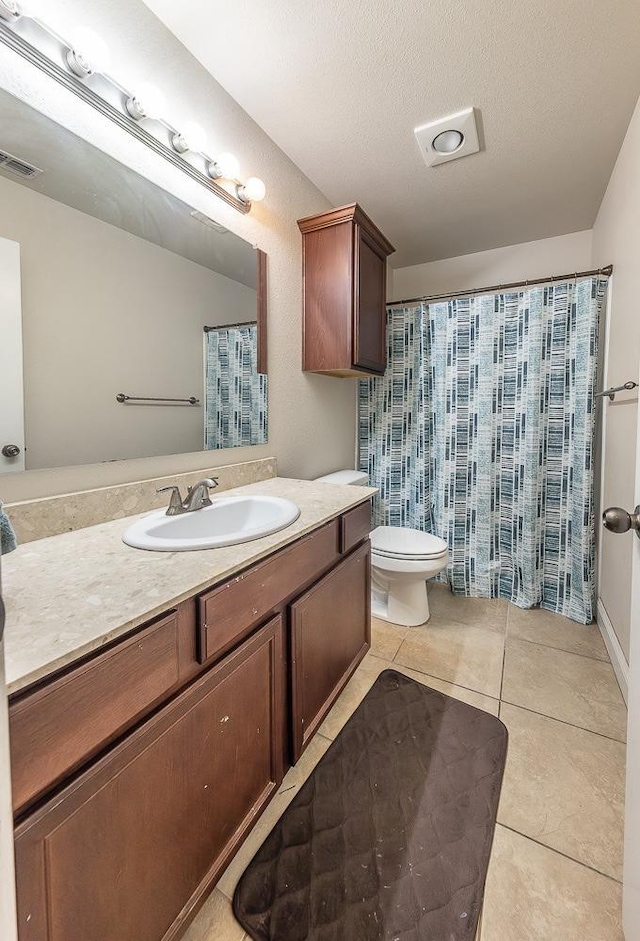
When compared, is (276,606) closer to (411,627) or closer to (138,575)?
(138,575)

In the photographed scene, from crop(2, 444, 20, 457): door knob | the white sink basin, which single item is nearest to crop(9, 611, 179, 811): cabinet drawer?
the white sink basin

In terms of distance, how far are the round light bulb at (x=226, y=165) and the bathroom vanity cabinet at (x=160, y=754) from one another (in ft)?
4.34

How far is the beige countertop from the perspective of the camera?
0.55 m

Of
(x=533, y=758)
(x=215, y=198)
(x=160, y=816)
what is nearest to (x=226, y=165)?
(x=215, y=198)

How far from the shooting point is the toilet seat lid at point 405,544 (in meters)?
1.93

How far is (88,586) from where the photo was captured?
2.40 ft

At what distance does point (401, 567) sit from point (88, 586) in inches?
58.3

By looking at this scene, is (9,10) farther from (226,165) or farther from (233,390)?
(233,390)

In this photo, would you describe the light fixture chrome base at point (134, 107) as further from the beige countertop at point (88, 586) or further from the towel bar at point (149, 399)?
the beige countertop at point (88, 586)

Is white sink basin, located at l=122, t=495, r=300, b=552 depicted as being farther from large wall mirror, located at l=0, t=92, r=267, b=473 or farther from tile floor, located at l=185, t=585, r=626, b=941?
tile floor, located at l=185, t=585, r=626, b=941

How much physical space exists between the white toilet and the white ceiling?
158cm

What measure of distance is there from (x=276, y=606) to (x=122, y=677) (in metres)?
0.46

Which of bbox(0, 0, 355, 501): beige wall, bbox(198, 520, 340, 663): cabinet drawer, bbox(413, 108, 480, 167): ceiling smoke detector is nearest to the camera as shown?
bbox(198, 520, 340, 663): cabinet drawer

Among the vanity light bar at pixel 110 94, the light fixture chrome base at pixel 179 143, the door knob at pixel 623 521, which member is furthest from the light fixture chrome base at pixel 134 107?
the door knob at pixel 623 521
